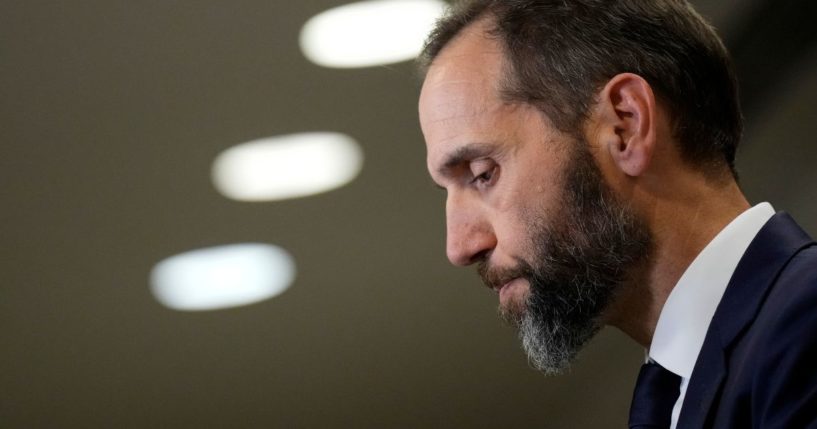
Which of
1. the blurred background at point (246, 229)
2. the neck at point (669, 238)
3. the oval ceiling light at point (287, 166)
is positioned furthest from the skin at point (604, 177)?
the oval ceiling light at point (287, 166)

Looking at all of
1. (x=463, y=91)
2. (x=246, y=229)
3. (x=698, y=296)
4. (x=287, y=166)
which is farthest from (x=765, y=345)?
(x=246, y=229)

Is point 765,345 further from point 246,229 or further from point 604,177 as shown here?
point 246,229

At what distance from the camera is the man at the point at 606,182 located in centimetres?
103

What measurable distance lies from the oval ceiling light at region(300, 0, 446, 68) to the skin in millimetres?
1670

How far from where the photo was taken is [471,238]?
1.10 meters

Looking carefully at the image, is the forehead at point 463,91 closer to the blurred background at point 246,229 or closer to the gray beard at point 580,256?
the gray beard at point 580,256

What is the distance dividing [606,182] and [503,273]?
0.12 m

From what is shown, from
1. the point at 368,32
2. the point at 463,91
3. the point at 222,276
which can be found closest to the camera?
the point at 463,91

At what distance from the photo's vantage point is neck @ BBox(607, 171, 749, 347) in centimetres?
107

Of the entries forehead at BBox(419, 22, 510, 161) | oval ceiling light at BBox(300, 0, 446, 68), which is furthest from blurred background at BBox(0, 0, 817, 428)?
forehead at BBox(419, 22, 510, 161)

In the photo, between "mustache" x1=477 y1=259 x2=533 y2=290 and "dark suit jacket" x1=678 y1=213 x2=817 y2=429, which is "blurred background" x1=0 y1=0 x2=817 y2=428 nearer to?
"mustache" x1=477 y1=259 x2=533 y2=290

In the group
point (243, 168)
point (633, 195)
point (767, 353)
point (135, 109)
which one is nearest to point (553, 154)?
point (633, 195)

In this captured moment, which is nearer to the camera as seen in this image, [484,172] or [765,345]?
[765,345]

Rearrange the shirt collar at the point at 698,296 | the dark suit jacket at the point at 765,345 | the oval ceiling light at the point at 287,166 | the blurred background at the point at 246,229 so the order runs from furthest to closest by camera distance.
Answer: the oval ceiling light at the point at 287,166
the blurred background at the point at 246,229
the shirt collar at the point at 698,296
the dark suit jacket at the point at 765,345
